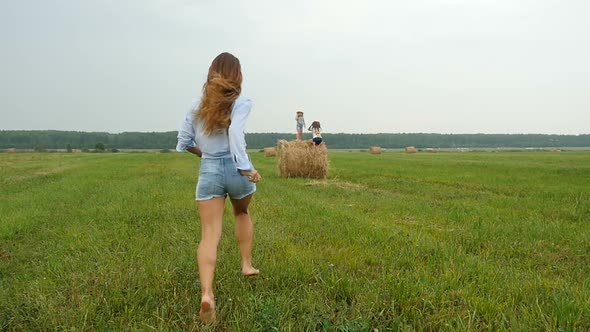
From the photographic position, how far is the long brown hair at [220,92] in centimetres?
375

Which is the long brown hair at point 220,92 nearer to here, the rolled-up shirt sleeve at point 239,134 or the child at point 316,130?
the rolled-up shirt sleeve at point 239,134

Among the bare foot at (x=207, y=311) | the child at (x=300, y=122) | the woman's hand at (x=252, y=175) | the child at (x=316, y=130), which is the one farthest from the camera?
the child at (x=300, y=122)

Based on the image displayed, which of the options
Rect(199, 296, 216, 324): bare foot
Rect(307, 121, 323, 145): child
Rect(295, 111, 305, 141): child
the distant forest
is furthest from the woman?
the distant forest

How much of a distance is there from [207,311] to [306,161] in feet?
47.7

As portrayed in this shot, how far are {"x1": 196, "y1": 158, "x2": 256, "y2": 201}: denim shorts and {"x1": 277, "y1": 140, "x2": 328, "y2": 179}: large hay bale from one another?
46.1 feet

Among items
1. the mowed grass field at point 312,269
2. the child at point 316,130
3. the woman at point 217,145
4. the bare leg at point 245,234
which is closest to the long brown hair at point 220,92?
the woman at point 217,145

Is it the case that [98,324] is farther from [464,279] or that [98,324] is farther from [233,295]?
[464,279]

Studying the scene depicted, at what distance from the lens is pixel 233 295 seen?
160 inches

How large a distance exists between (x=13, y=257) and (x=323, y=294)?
4252 millimetres

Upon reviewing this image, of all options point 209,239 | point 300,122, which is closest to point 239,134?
point 209,239

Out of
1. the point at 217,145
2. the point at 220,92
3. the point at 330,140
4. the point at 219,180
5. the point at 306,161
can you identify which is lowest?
the point at 330,140

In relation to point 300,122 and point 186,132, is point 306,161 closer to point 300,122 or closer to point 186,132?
point 300,122

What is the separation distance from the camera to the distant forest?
120m

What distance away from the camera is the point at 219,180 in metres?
3.86
